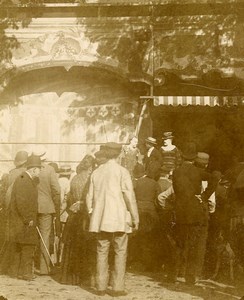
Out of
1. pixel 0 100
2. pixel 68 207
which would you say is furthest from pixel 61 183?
pixel 0 100

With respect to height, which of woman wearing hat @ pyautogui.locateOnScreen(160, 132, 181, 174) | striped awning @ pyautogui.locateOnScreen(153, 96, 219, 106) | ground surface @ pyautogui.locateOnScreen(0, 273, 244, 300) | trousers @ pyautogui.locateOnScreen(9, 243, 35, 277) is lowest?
ground surface @ pyautogui.locateOnScreen(0, 273, 244, 300)

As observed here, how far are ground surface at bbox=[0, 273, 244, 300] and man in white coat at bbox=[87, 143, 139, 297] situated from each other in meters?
0.29

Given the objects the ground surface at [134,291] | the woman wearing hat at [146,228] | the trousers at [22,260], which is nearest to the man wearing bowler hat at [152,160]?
the woman wearing hat at [146,228]

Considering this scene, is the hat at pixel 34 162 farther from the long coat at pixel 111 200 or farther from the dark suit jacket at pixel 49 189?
the long coat at pixel 111 200

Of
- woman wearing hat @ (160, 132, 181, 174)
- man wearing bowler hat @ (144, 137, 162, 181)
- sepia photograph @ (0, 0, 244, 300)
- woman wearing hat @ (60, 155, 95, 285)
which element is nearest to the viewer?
woman wearing hat @ (60, 155, 95, 285)

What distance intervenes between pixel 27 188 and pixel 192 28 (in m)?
5.82

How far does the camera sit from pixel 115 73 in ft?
40.4

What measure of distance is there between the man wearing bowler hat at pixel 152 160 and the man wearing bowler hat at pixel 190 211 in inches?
61.0

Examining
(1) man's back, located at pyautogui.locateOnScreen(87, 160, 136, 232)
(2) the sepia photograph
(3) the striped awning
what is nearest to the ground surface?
(2) the sepia photograph

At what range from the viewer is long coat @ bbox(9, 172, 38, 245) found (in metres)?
8.34

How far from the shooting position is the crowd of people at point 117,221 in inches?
294

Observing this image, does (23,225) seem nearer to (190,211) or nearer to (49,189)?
(49,189)

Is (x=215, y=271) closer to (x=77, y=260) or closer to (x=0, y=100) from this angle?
(x=77, y=260)

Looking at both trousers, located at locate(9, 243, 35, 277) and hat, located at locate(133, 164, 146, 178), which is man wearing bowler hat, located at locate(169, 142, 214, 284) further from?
hat, located at locate(133, 164, 146, 178)
